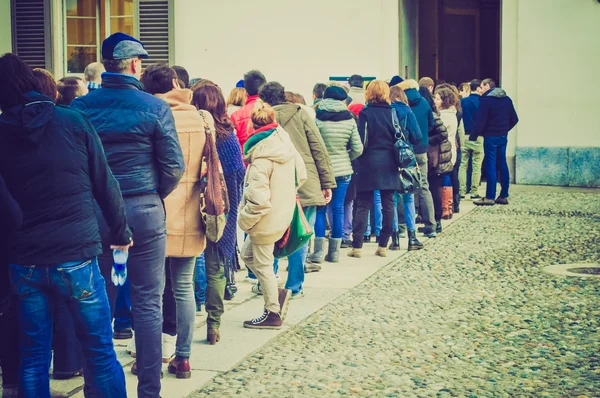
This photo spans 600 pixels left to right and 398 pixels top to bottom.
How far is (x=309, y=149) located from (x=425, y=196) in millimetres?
3216

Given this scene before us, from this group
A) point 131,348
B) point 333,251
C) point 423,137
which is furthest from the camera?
point 423,137

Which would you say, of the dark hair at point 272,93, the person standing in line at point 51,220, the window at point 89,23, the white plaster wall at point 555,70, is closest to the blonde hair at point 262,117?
the dark hair at point 272,93

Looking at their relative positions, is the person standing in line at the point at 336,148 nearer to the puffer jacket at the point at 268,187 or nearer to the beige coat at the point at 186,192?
the puffer jacket at the point at 268,187

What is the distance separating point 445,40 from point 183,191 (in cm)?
1716

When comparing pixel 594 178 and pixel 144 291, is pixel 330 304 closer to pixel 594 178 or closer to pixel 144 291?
pixel 144 291

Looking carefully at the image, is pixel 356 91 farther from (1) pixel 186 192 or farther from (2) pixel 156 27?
(1) pixel 186 192

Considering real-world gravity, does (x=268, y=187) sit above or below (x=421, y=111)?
below

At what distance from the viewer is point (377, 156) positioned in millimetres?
10148

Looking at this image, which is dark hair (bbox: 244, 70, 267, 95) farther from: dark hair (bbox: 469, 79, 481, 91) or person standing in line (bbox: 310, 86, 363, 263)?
dark hair (bbox: 469, 79, 481, 91)

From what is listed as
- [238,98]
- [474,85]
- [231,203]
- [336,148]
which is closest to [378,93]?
[336,148]

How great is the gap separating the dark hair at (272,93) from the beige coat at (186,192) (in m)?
2.37

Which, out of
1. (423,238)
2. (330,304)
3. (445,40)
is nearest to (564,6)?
(445,40)

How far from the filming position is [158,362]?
501 cm

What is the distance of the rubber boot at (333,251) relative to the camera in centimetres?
1004
